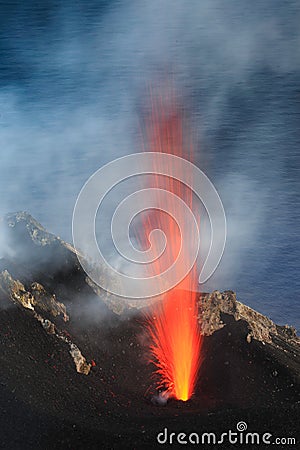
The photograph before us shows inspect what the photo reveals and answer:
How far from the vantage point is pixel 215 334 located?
42.9m

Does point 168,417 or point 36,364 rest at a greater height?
point 36,364

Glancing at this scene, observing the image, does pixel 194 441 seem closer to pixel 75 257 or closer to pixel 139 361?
pixel 139 361

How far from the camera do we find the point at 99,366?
1501 inches

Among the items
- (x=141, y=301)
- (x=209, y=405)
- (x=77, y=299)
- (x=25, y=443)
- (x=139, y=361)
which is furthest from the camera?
(x=141, y=301)

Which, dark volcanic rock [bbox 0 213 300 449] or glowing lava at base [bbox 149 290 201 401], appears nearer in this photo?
dark volcanic rock [bbox 0 213 300 449]

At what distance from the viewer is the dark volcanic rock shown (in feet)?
105

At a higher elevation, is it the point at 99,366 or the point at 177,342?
the point at 177,342

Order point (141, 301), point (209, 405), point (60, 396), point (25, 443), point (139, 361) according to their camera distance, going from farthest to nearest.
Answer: point (141, 301), point (139, 361), point (209, 405), point (60, 396), point (25, 443)

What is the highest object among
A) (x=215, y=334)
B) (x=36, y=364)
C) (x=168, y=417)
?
(x=215, y=334)

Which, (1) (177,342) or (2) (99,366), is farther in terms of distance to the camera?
(1) (177,342)

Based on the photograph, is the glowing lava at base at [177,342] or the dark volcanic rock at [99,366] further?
the glowing lava at base at [177,342]

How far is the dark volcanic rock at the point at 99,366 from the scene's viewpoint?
32.2 m

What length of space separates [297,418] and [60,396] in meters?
13.3

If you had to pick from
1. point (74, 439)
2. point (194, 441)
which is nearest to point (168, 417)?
point (194, 441)
